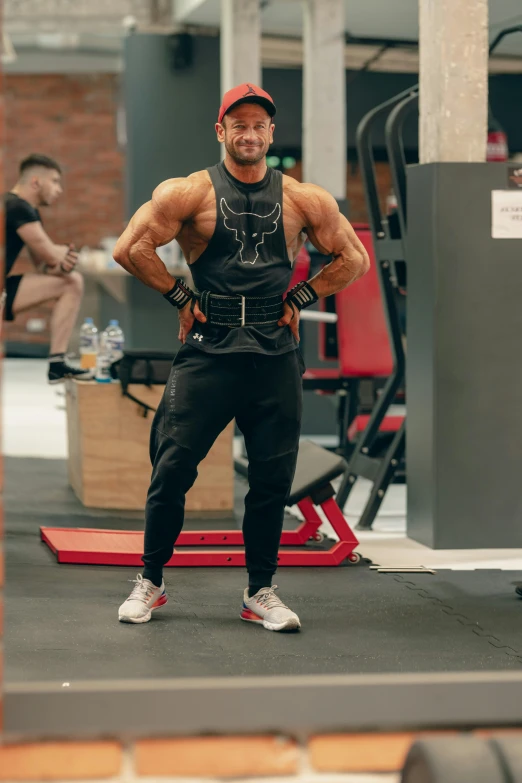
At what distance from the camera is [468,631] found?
12.2 feet

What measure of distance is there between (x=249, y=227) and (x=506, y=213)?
1.79 metres

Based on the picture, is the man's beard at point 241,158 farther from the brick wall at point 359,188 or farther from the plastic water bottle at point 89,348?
the brick wall at point 359,188

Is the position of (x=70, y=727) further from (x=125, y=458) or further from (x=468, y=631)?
(x=125, y=458)

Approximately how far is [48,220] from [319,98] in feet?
30.2

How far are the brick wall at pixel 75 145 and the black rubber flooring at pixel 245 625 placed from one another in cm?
1230

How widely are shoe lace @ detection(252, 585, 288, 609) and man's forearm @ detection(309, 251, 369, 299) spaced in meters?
0.92

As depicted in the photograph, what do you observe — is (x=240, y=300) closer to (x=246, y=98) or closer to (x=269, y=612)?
(x=246, y=98)

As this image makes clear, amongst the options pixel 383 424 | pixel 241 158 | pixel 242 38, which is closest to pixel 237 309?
pixel 241 158

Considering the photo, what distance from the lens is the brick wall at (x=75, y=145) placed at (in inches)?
664

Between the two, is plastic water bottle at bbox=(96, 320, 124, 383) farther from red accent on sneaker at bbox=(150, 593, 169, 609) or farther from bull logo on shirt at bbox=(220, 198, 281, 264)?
bull logo on shirt at bbox=(220, 198, 281, 264)

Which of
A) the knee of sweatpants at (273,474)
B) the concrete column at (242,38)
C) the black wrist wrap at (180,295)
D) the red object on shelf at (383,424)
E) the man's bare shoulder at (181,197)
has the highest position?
the concrete column at (242,38)

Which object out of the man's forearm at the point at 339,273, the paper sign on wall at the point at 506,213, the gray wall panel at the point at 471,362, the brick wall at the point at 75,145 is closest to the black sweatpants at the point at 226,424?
the man's forearm at the point at 339,273

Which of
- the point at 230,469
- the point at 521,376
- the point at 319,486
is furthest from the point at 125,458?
the point at 521,376

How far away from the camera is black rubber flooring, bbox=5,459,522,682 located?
3.25 metres
